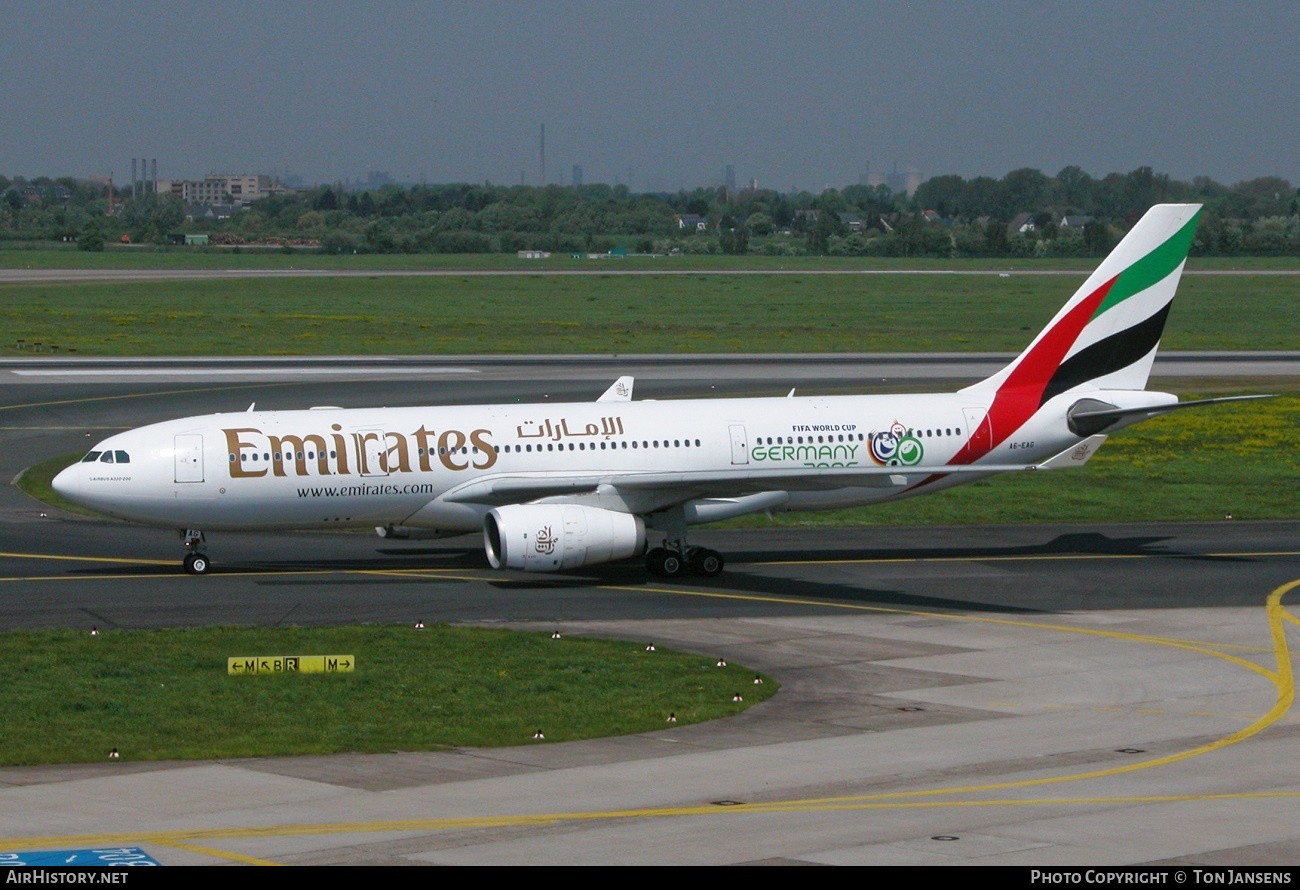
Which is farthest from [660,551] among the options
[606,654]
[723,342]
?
[723,342]

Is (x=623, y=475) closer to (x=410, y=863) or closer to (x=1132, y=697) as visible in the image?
(x=1132, y=697)

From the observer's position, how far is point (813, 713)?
28.0 m

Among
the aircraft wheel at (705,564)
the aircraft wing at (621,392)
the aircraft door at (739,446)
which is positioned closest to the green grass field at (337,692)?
the aircraft wheel at (705,564)

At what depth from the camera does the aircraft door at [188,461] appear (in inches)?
1591

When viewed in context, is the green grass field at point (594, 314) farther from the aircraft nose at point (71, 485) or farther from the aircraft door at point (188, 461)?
the aircraft door at point (188, 461)

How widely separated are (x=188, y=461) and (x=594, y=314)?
96.3 metres

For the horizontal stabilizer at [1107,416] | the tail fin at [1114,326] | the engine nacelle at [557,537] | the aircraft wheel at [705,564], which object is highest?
the tail fin at [1114,326]

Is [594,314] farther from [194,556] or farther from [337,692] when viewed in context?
[337,692]

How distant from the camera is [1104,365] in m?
45.9

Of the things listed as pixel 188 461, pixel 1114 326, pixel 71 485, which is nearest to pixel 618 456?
pixel 188 461

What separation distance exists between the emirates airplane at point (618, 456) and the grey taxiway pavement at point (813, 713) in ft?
5.17

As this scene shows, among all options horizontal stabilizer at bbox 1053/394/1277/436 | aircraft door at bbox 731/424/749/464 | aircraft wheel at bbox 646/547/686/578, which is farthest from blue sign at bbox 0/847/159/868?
horizontal stabilizer at bbox 1053/394/1277/436

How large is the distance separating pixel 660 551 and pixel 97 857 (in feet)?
79.1

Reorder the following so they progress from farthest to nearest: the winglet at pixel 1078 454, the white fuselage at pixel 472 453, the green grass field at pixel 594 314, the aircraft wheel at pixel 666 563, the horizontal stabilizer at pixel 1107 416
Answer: the green grass field at pixel 594 314
the horizontal stabilizer at pixel 1107 416
the winglet at pixel 1078 454
the aircraft wheel at pixel 666 563
the white fuselage at pixel 472 453
